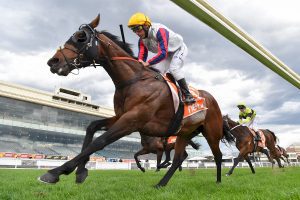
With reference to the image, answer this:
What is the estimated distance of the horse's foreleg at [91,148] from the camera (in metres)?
3.34

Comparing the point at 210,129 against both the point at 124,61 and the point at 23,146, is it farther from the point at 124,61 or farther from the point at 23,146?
the point at 23,146

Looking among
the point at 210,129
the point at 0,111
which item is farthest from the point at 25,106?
the point at 210,129

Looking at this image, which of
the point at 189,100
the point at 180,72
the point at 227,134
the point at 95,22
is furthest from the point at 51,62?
the point at 227,134

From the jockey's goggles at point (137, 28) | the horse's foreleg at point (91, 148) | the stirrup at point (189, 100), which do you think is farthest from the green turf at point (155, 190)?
the jockey's goggles at point (137, 28)

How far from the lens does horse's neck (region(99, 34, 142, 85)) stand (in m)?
4.65

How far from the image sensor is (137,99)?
4.39m

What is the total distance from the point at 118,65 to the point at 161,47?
0.78 meters

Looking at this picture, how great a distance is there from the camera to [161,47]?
4.91m

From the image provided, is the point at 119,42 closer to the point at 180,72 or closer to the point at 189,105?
the point at 180,72

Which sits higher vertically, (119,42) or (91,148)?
(119,42)

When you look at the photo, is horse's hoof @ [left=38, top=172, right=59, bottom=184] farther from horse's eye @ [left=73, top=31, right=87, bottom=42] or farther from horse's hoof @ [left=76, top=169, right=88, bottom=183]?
horse's eye @ [left=73, top=31, right=87, bottom=42]

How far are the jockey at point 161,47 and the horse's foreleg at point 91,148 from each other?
1360 millimetres

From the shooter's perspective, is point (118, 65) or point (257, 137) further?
point (257, 137)

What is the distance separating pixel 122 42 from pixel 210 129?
2635 millimetres
